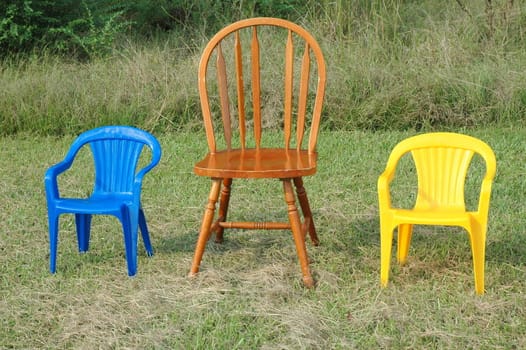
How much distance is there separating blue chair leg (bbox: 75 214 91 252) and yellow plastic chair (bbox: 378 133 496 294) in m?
1.60

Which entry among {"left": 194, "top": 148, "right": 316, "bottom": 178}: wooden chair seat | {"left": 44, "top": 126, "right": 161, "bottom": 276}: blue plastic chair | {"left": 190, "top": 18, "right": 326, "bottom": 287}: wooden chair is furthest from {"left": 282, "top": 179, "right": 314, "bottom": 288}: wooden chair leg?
{"left": 44, "top": 126, "right": 161, "bottom": 276}: blue plastic chair

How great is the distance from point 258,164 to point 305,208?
539 mm

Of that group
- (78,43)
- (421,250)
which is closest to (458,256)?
(421,250)

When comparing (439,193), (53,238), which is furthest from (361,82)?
(53,238)

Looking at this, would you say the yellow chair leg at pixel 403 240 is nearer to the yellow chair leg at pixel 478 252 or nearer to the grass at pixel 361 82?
Result: the yellow chair leg at pixel 478 252

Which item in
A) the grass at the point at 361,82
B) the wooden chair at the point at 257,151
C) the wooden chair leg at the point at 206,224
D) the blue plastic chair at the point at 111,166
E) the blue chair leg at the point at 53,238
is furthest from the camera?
the grass at the point at 361,82

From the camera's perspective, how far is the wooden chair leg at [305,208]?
413cm

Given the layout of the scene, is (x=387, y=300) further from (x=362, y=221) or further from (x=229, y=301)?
(x=362, y=221)

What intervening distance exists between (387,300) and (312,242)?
0.89 meters

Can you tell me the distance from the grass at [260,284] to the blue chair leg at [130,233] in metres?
0.08

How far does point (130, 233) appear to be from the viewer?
3.94 metres

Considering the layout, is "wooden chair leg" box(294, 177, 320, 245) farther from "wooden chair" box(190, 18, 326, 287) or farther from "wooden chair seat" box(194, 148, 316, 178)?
"wooden chair seat" box(194, 148, 316, 178)

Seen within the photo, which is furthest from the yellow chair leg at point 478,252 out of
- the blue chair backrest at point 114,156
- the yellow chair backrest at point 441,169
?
the blue chair backrest at point 114,156

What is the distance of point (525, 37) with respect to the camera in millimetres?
8211
